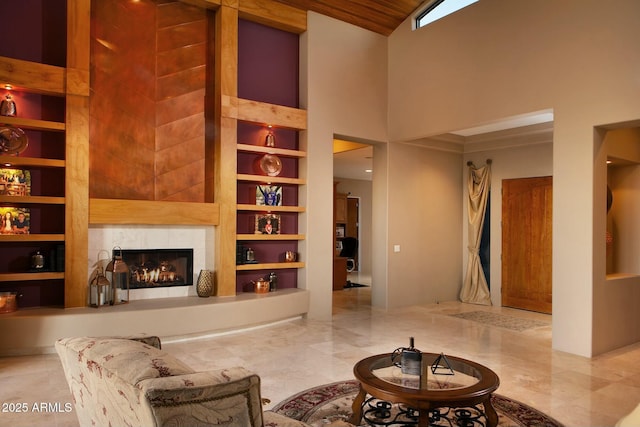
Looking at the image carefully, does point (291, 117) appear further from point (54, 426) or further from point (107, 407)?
point (107, 407)

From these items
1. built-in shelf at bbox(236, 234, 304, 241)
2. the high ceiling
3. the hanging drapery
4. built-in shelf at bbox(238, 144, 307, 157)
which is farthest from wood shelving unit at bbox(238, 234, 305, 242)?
the hanging drapery

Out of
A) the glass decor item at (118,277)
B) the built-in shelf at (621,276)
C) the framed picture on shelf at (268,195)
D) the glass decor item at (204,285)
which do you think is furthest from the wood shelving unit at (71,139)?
the built-in shelf at (621,276)

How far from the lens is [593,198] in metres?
4.88

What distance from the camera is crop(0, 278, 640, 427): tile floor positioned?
354 cm

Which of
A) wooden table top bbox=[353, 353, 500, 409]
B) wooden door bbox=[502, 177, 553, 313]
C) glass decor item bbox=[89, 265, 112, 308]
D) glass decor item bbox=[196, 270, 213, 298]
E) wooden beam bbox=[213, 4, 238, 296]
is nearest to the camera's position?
wooden table top bbox=[353, 353, 500, 409]

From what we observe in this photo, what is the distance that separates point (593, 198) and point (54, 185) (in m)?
5.95

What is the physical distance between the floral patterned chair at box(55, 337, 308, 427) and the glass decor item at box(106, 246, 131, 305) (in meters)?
3.49

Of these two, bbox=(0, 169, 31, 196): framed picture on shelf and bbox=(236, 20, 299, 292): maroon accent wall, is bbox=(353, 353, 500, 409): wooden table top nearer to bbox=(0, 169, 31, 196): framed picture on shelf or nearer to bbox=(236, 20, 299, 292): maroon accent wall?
bbox=(236, 20, 299, 292): maroon accent wall

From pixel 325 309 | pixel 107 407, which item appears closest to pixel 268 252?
pixel 325 309

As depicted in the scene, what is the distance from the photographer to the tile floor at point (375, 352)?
3.54 meters

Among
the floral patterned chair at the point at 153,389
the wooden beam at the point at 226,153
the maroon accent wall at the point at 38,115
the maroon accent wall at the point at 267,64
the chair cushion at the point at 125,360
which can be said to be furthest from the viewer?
the maroon accent wall at the point at 267,64

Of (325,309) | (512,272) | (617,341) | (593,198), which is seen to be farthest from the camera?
(512,272)

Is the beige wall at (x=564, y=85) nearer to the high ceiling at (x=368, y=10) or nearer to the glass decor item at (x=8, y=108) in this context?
the high ceiling at (x=368, y=10)

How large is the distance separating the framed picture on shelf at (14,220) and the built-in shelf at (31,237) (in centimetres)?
17
